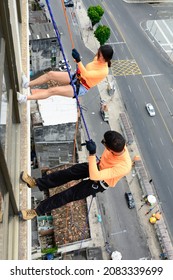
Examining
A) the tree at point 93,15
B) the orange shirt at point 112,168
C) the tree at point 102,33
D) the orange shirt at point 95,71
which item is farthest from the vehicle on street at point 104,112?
the orange shirt at point 112,168

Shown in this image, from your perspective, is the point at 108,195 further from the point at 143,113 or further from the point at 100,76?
the point at 100,76

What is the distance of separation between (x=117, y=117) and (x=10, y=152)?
105 feet

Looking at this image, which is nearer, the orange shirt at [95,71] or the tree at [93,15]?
the orange shirt at [95,71]

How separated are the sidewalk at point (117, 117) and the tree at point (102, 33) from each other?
244 cm

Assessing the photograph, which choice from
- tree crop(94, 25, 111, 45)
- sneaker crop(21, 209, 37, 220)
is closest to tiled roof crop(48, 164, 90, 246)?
sneaker crop(21, 209, 37, 220)

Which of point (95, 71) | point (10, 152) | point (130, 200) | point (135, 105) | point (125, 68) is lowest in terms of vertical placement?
point (130, 200)

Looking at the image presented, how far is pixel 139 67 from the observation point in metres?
47.7

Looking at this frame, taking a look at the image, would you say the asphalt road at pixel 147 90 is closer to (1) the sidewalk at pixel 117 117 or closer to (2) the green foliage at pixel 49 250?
(1) the sidewalk at pixel 117 117

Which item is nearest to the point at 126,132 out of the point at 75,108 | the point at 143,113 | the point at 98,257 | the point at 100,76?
the point at 143,113

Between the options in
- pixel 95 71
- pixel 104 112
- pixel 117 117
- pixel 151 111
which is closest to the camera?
pixel 95 71

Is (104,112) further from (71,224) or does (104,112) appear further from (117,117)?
(71,224)

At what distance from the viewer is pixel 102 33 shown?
46188mm

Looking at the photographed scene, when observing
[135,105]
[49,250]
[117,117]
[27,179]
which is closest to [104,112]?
[117,117]

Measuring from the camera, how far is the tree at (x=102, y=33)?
46031mm
